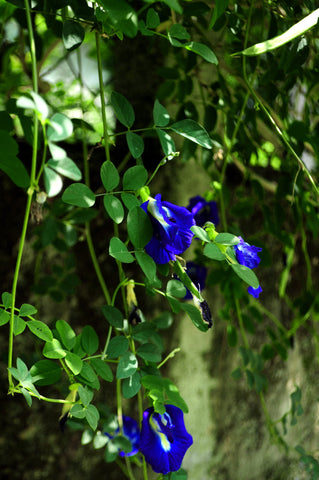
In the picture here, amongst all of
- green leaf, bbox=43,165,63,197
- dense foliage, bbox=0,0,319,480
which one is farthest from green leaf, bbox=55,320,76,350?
green leaf, bbox=43,165,63,197

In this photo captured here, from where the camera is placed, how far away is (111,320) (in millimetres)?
563

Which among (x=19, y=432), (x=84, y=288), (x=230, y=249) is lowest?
(x=19, y=432)

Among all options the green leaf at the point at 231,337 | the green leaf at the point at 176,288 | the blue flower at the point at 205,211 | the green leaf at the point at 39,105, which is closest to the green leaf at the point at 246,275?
the green leaf at the point at 176,288

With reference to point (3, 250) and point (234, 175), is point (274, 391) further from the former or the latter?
point (3, 250)

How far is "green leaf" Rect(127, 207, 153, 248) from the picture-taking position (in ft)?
1.41

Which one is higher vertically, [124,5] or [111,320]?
[124,5]

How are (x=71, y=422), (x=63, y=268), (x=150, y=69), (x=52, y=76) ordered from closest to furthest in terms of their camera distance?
(x=71, y=422) < (x=63, y=268) < (x=150, y=69) < (x=52, y=76)

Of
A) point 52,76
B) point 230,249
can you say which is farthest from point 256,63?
point 52,76

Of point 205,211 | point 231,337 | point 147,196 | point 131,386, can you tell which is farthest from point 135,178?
point 231,337

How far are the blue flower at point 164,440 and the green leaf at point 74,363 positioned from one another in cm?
11

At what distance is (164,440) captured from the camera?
20.6 inches

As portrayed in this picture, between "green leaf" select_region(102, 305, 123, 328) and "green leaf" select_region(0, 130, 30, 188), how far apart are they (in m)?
0.20

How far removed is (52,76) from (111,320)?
83 cm

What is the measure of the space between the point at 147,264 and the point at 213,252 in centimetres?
6
